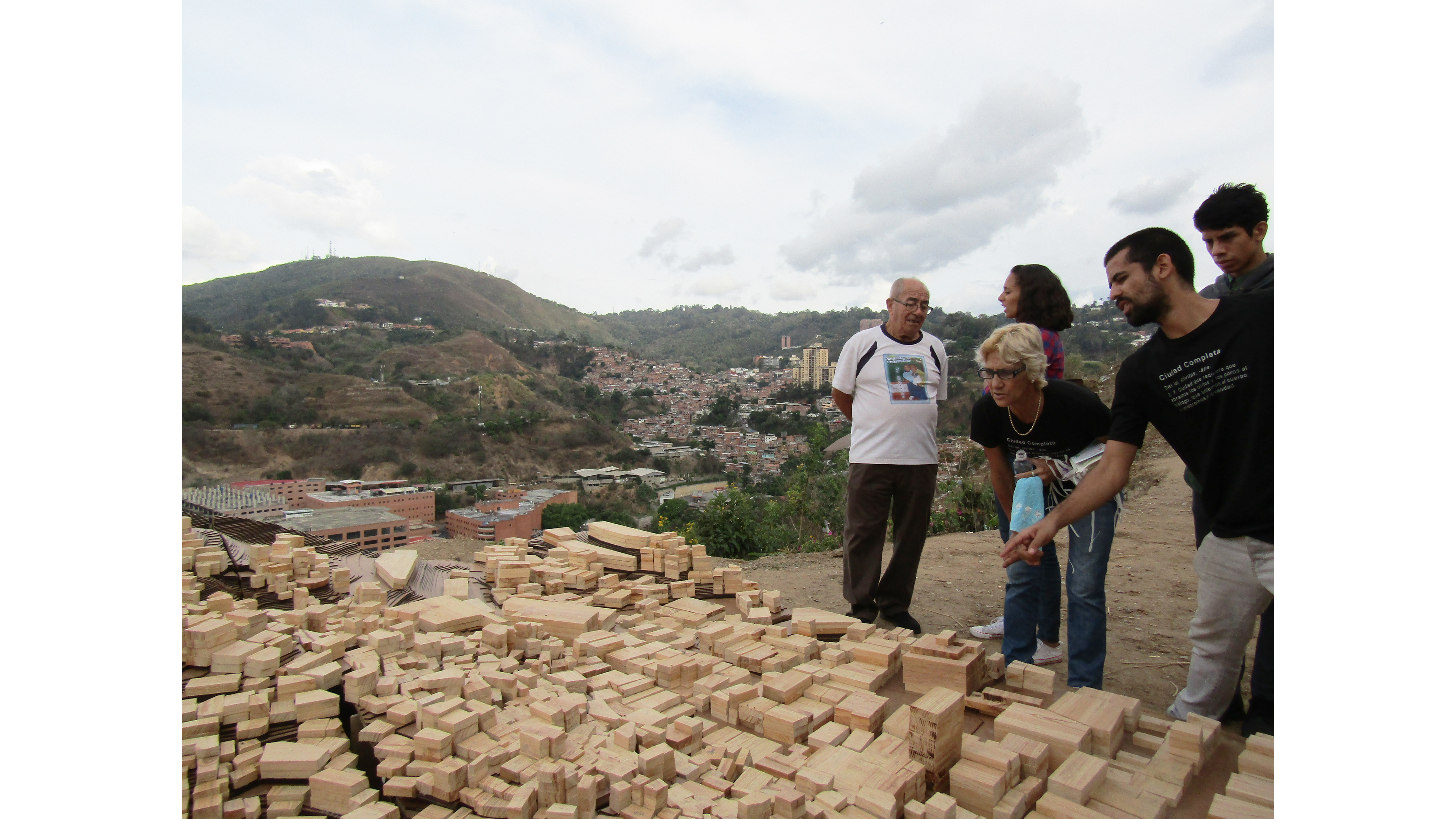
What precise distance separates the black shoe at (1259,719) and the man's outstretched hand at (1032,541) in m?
0.81

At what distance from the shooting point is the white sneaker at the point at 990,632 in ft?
11.6

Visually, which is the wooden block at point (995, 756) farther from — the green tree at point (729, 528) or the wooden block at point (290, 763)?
the green tree at point (729, 528)

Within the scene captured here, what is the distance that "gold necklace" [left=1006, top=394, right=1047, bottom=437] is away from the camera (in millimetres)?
2627

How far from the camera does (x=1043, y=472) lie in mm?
→ 2707

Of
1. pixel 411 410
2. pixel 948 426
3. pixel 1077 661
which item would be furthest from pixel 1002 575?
pixel 411 410

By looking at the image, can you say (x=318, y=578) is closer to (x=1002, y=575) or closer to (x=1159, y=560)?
(x=1002, y=575)

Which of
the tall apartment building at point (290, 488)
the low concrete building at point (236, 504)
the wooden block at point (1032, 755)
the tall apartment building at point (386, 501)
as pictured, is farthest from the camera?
the tall apartment building at point (290, 488)

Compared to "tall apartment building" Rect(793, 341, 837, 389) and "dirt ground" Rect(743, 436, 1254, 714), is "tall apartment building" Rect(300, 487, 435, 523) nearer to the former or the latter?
"dirt ground" Rect(743, 436, 1254, 714)

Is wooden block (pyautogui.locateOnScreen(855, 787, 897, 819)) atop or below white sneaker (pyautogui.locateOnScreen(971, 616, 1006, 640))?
atop

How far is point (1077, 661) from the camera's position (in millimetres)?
2588

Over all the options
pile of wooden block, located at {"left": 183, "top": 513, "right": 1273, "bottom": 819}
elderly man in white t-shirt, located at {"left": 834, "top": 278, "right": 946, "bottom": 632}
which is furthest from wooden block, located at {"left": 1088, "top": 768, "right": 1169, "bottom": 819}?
elderly man in white t-shirt, located at {"left": 834, "top": 278, "right": 946, "bottom": 632}

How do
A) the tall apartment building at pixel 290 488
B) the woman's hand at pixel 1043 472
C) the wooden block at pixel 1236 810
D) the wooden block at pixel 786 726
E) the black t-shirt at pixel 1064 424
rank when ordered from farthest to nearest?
the tall apartment building at pixel 290 488 < the woman's hand at pixel 1043 472 < the black t-shirt at pixel 1064 424 < the wooden block at pixel 786 726 < the wooden block at pixel 1236 810

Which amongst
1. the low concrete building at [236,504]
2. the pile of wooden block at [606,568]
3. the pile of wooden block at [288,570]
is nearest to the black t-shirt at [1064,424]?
the pile of wooden block at [606,568]

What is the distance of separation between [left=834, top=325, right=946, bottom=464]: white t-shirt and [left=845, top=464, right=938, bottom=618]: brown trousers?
0.26ft
